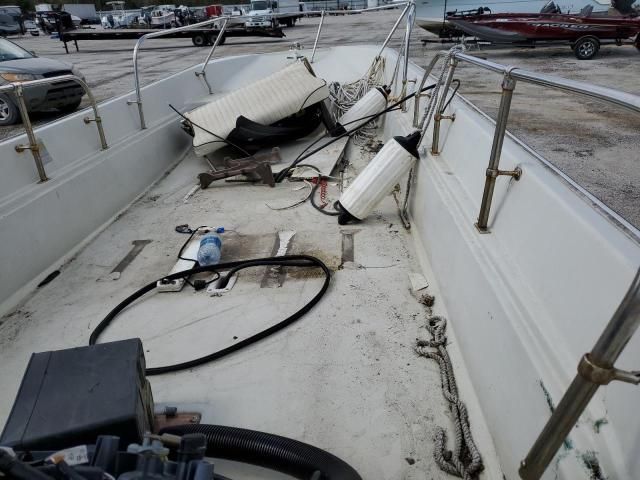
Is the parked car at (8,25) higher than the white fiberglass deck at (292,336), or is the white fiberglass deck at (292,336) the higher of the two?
the parked car at (8,25)

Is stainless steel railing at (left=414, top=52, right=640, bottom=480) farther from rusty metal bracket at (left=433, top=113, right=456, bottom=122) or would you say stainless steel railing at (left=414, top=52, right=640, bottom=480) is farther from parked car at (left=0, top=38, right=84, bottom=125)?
parked car at (left=0, top=38, right=84, bottom=125)

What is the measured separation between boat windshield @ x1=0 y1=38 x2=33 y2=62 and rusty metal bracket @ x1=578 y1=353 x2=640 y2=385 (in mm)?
7403

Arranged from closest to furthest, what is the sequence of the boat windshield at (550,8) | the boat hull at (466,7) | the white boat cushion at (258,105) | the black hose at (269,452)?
the black hose at (269,452) → the white boat cushion at (258,105) → the boat windshield at (550,8) → the boat hull at (466,7)

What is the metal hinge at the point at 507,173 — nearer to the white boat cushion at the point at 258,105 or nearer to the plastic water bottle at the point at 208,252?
the plastic water bottle at the point at 208,252

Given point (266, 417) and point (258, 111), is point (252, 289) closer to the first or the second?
point (266, 417)

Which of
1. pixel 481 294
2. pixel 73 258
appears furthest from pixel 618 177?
pixel 73 258

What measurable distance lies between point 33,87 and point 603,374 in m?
6.47

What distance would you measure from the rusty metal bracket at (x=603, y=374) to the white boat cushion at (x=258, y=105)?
3.76m

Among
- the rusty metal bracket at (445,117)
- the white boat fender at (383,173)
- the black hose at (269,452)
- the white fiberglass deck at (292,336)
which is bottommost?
the white fiberglass deck at (292,336)

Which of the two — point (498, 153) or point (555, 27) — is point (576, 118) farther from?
point (555, 27)

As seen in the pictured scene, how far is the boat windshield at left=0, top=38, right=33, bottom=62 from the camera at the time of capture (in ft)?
19.6

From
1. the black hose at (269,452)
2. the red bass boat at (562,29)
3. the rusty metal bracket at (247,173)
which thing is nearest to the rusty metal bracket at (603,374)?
the black hose at (269,452)

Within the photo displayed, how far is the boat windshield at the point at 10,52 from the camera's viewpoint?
19.6 ft

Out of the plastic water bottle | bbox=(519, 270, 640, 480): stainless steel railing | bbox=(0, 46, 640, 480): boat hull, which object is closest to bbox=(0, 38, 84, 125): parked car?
bbox=(0, 46, 640, 480): boat hull
